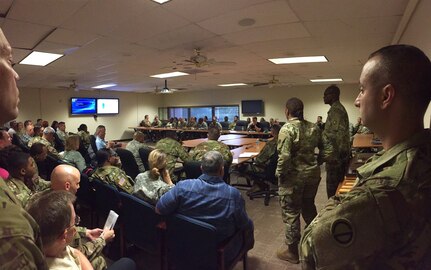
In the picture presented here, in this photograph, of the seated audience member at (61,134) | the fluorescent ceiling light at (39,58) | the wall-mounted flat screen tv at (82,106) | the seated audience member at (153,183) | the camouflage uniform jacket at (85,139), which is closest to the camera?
the seated audience member at (153,183)

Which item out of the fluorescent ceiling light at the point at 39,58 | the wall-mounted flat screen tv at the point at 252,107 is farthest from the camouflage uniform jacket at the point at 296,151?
the wall-mounted flat screen tv at the point at 252,107

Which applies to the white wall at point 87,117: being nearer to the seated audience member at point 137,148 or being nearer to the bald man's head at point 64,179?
the seated audience member at point 137,148

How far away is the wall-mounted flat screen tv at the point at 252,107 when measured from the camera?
12.5 m

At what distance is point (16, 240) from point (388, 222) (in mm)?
837

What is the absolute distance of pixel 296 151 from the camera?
248cm

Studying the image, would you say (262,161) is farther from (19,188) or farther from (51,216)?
(51,216)

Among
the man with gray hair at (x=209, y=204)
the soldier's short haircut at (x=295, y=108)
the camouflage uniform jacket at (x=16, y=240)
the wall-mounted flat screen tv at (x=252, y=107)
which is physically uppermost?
the wall-mounted flat screen tv at (x=252, y=107)

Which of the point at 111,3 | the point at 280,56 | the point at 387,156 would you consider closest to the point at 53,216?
Answer: the point at 387,156

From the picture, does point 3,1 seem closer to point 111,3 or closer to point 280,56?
point 111,3

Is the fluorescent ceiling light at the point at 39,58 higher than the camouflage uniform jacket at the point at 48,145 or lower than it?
higher

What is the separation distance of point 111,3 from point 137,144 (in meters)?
2.64

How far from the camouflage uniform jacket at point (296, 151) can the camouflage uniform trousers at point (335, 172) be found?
0.48 metres

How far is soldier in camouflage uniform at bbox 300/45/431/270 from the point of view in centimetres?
64

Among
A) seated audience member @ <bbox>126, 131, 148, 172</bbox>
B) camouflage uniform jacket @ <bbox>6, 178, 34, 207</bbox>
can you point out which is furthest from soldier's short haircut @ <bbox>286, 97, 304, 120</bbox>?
seated audience member @ <bbox>126, 131, 148, 172</bbox>
